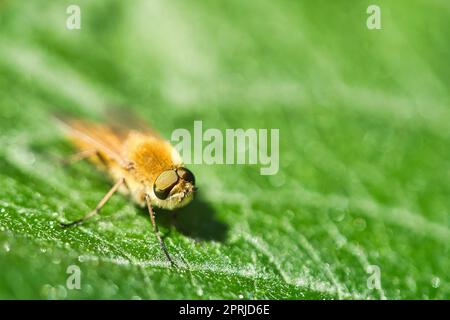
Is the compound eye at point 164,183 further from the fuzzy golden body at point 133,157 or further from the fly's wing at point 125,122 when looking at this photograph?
the fly's wing at point 125,122

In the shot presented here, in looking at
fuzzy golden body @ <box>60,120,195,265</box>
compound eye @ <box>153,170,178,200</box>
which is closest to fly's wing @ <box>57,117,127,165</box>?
fuzzy golden body @ <box>60,120,195,265</box>

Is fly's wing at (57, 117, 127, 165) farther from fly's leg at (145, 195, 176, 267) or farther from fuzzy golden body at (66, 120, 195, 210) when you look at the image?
fly's leg at (145, 195, 176, 267)

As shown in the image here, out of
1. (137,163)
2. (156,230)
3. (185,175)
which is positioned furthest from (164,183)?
(137,163)

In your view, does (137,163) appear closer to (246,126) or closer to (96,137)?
(96,137)

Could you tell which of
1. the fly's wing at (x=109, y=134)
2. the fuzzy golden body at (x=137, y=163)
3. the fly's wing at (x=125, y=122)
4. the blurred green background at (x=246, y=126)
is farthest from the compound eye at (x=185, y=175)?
the fly's wing at (x=125, y=122)
